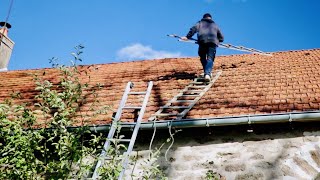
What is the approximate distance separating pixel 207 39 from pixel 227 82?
1000mm

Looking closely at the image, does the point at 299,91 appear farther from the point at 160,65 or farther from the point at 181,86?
the point at 160,65

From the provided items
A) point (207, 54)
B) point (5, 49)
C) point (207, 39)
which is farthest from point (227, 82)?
point (5, 49)

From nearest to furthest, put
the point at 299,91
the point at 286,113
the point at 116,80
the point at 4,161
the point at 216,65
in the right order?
the point at 4,161 → the point at 286,113 → the point at 299,91 → the point at 116,80 → the point at 216,65

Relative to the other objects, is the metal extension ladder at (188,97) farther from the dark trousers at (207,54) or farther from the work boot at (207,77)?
the dark trousers at (207,54)

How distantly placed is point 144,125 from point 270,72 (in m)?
3.27

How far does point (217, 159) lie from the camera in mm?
4840

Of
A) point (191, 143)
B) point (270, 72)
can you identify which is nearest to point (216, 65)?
point (270, 72)

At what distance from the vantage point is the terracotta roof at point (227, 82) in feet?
17.3

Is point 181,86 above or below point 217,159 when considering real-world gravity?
above

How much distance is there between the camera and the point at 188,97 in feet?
19.9

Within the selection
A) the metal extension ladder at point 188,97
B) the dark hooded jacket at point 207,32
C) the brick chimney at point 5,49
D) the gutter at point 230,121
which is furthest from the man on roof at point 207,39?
the brick chimney at point 5,49

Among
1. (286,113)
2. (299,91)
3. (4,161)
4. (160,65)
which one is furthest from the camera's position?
(160,65)

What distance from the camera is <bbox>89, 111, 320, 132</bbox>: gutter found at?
4625 mm

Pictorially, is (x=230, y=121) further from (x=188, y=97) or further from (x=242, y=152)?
(x=188, y=97)
